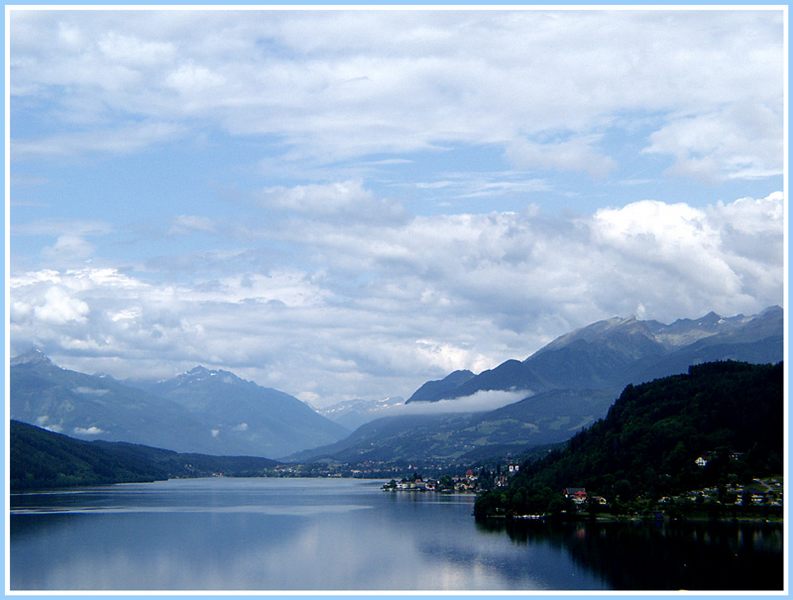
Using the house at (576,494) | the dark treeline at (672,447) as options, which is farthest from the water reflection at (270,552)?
the house at (576,494)

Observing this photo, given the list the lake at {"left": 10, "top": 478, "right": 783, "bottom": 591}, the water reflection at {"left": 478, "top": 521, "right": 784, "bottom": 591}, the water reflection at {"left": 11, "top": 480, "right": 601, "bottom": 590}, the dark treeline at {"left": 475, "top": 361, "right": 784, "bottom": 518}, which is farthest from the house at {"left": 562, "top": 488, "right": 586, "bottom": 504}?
the water reflection at {"left": 478, "top": 521, "right": 784, "bottom": 591}

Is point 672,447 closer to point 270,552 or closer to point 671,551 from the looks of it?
point 671,551

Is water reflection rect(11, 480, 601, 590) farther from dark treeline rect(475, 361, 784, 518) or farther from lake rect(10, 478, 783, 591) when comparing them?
dark treeline rect(475, 361, 784, 518)

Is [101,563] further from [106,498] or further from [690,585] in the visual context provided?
[106,498]

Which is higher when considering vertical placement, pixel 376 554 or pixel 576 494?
pixel 576 494

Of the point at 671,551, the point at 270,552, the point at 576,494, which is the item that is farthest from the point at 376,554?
the point at 576,494

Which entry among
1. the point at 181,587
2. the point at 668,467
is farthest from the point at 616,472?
the point at 181,587

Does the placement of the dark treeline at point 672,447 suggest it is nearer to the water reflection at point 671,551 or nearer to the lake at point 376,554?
the lake at point 376,554
